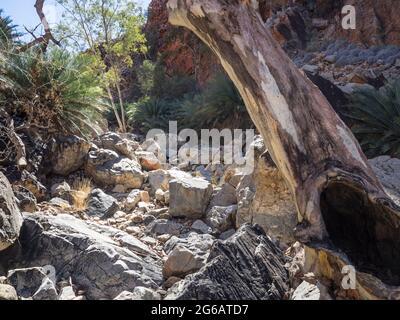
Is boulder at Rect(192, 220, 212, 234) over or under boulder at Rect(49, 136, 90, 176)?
under

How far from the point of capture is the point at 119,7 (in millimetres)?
12172

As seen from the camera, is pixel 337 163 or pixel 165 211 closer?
pixel 337 163

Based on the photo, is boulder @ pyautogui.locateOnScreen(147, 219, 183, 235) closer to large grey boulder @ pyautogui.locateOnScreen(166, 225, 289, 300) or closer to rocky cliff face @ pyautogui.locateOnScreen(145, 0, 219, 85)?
large grey boulder @ pyautogui.locateOnScreen(166, 225, 289, 300)

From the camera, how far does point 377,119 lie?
681cm

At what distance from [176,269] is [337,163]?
1460mm

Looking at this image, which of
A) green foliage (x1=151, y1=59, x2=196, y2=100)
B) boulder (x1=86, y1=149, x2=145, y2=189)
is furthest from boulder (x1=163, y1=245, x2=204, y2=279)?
green foliage (x1=151, y1=59, x2=196, y2=100)

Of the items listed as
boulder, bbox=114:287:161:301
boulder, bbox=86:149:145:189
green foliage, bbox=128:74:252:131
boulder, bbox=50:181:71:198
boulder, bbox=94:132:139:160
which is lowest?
boulder, bbox=114:287:161:301

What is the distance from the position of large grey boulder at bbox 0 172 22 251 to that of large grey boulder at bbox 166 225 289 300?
1.57 meters

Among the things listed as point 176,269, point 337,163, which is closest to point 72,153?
point 176,269

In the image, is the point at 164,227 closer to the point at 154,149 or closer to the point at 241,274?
the point at 241,274

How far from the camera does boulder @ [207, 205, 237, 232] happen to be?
4.92 metres

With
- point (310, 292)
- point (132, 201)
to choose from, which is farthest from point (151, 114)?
point (310, 292)

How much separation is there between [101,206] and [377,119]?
4.13m
